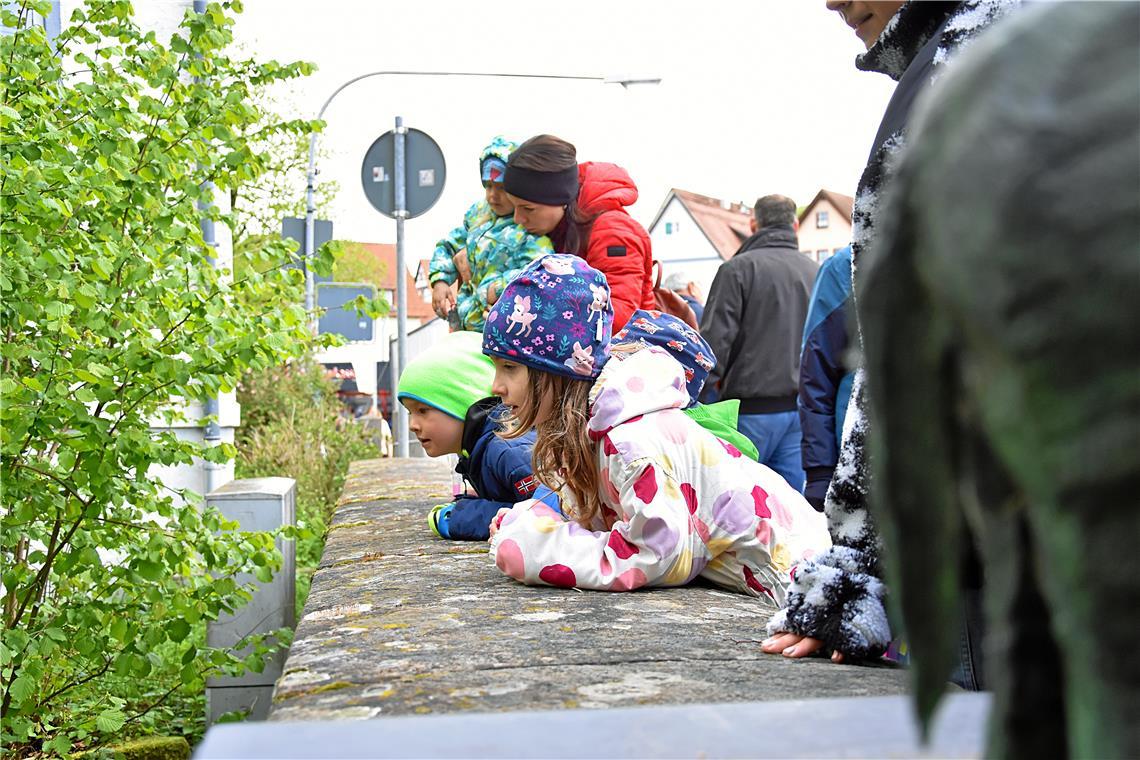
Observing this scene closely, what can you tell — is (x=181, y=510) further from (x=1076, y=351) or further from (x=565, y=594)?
(x=1076, y=351)

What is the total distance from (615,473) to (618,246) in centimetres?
173

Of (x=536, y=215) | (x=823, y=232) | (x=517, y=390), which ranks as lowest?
(x=517, y=390)

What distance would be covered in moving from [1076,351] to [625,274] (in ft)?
13.2

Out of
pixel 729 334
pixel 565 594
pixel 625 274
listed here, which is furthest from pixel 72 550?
pixel 729 334

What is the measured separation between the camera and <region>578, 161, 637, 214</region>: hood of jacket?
4789 mm

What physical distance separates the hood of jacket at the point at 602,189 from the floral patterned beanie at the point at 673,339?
126cm

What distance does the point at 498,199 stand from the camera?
499 cm

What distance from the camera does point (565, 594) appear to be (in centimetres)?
306

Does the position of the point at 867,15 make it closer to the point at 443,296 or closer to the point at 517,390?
the point at 517,390

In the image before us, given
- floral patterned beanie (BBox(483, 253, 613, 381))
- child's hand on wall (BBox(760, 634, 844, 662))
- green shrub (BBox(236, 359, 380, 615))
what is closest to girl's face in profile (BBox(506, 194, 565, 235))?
floral patterned beanie (BBox(483, 253, 613, 381))

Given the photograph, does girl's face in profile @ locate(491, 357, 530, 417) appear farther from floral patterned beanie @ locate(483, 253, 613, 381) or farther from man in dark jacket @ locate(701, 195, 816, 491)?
man in dark jacket @ locate(701, 195, 816, 491)

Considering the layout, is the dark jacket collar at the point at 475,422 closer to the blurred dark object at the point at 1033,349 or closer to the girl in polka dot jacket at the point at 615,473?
the girl in polka dot jacket at the point at 615,473

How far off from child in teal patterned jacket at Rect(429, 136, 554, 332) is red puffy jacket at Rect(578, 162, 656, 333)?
247mm

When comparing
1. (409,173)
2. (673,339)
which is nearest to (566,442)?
(673,339)
